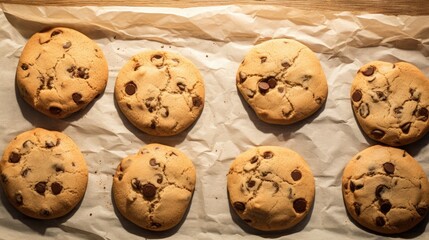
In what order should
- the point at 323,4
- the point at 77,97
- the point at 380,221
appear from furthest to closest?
1. the point at 323,4
2. the point at 77,97
3. the point at 380,221

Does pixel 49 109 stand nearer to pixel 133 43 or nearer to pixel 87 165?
pixel 87 165

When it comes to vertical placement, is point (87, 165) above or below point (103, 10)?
below

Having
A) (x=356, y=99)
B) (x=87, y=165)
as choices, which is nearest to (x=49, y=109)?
(x=87, y=165)

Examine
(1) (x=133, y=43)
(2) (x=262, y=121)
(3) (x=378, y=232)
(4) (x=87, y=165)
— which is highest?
(1) (x=133, y=43)

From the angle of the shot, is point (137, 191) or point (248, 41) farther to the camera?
point (248, 41)

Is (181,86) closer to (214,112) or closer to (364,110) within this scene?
(214,112)

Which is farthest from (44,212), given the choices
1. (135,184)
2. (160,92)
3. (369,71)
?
(369,71)
